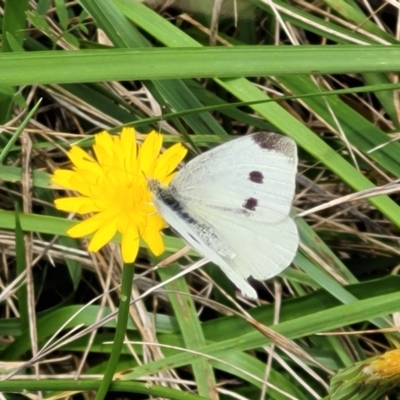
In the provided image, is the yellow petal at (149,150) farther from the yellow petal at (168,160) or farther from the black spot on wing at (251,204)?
the black spot on wing at (251,204)

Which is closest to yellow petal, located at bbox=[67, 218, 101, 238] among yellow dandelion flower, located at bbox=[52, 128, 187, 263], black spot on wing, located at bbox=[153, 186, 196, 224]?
yellow dandelion flower, located at bbox=[52, 128, 187, 263]

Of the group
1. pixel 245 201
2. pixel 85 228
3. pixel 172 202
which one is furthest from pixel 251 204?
pixel 85 228

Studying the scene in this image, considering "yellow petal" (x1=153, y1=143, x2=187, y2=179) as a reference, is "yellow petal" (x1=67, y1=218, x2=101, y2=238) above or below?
below

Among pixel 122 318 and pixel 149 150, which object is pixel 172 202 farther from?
pixel 122 318

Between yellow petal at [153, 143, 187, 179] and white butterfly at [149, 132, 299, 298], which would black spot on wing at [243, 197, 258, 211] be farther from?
yellow petal at [153, 143, 187, 179]

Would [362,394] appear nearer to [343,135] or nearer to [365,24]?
[343,135]

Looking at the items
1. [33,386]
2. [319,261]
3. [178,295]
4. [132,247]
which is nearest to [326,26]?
[319,261]
